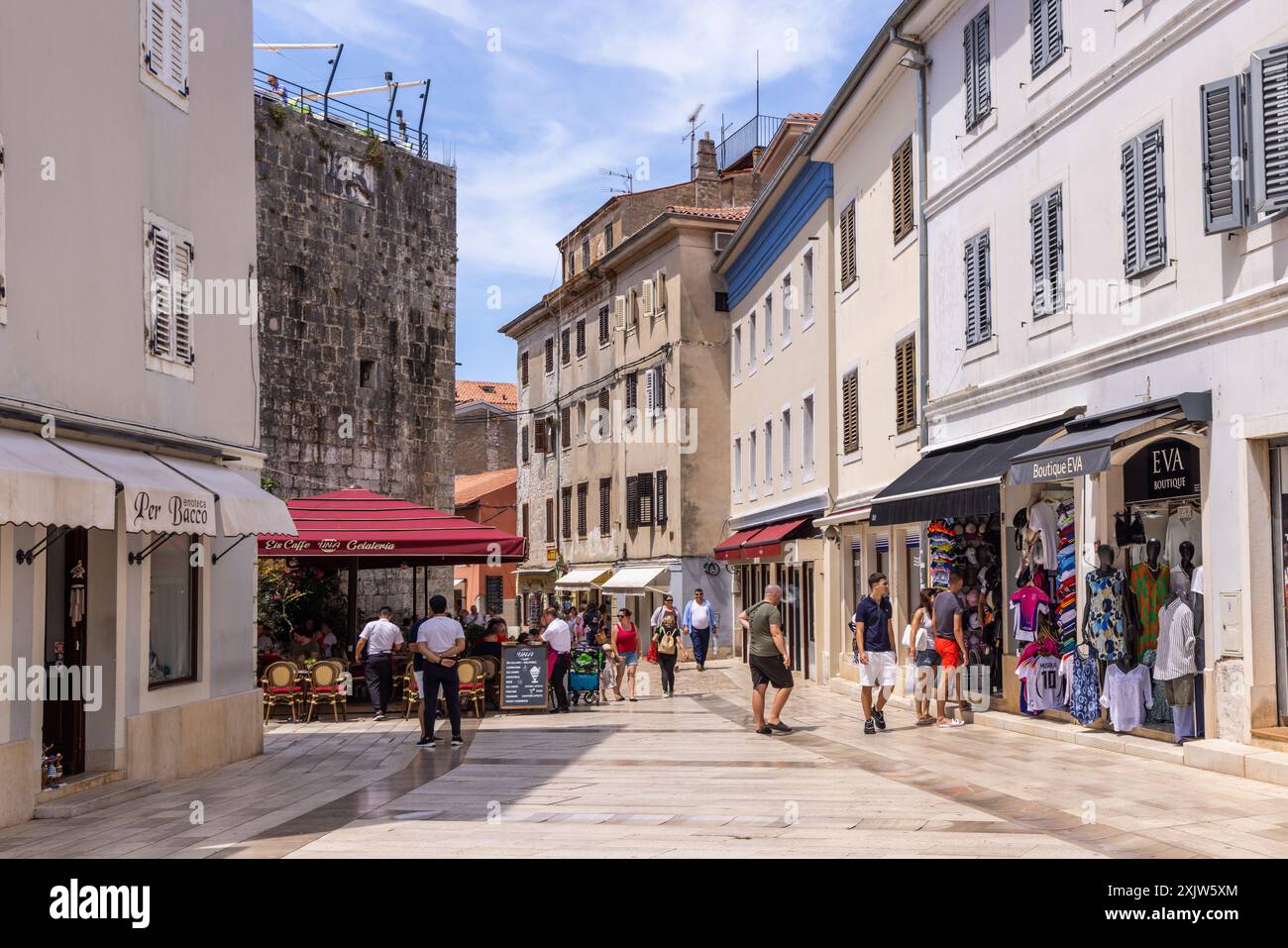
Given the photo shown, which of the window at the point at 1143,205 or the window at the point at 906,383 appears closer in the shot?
the window at the point at 1143,205

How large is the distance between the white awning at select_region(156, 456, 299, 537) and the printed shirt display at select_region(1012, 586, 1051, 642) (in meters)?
8.26

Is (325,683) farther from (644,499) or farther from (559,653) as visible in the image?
(644,499)

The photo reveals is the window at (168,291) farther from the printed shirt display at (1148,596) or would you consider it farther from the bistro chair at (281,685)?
the printed shirt display at (1148,596)

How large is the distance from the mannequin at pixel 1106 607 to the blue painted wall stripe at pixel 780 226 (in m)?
14.1

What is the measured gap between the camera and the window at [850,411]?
2481cm

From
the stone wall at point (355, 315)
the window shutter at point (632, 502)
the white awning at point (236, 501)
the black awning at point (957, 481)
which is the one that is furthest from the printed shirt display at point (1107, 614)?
the window shutter at point (632, 502)

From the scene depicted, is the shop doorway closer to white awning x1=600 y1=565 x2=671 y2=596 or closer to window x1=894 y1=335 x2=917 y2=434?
window x1=894 y1=335 x2=917 y2=434

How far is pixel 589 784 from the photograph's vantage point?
39.7 feet

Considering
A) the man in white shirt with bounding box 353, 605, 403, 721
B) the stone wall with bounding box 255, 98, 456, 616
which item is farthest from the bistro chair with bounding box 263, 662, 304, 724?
the stone wall with bounding box 255, 98, 456, 616

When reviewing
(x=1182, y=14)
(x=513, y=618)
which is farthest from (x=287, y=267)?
(x=513, y=618)

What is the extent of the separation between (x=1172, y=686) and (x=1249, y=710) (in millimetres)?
1212

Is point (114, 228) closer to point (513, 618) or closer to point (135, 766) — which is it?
point (135, 766)

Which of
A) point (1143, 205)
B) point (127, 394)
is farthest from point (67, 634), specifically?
point (1143, 205)

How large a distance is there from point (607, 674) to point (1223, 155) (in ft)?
49.7
